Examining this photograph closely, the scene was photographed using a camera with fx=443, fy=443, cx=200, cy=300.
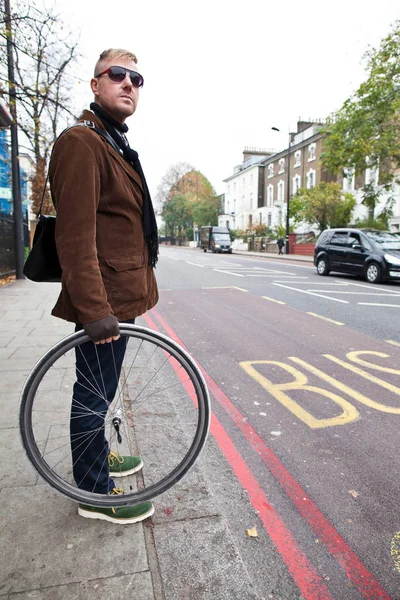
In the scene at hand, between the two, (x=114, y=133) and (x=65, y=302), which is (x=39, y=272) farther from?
(x=114, y=133)

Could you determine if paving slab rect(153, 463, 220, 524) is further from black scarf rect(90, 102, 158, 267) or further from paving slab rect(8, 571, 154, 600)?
black scarf rect(90, 102, 158, 267)

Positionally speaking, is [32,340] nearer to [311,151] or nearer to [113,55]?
[113,55]

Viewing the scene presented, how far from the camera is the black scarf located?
6.63ft

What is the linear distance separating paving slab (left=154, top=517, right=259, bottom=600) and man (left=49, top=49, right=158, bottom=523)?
0.21 meters

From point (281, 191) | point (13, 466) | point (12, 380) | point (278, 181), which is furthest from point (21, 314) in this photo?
point (278, 181)

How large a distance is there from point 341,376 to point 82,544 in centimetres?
334

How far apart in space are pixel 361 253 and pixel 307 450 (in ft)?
42.3

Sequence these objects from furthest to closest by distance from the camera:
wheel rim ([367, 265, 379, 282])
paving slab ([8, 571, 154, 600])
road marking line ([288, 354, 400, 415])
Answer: wheel rim ([367, 265, 379, 282]) < road marking line ([288, 354, 400, 415]) < paving slab ([8, 571, 154, 600])

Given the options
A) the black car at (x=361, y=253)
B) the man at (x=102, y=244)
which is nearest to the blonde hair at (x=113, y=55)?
the man at (x=102, y=244)

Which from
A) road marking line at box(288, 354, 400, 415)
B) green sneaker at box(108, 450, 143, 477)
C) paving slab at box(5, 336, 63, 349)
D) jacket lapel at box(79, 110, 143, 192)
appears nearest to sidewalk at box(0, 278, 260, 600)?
green sneaker at box(108, 450, 143, 477)

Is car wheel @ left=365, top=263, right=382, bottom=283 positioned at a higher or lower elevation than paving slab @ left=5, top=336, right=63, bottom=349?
higher

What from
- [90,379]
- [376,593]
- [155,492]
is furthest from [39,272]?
[376,593]

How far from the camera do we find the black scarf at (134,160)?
2.02 metres

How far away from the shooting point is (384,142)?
18.6 m
